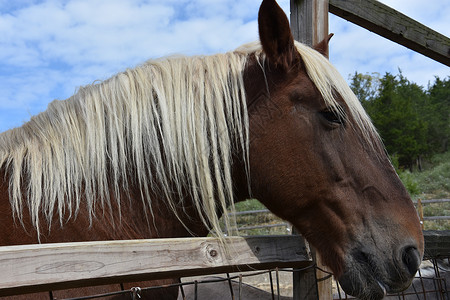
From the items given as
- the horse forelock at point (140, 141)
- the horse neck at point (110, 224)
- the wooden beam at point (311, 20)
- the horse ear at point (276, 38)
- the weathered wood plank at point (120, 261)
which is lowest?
the weathered wood plank at point (120, 261)

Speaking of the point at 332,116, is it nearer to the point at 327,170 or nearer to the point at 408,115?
the point at 327,170

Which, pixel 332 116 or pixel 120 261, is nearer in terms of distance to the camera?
pixel 120 261

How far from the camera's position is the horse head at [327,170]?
5.49 ft

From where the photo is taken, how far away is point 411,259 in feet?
5.36

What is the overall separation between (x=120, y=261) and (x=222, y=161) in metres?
0.71

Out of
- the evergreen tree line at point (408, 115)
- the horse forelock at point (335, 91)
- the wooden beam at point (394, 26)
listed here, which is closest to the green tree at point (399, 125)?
the evergreen tree line at point (408, 115)

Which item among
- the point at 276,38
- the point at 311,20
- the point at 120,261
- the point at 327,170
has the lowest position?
the point at 120,261

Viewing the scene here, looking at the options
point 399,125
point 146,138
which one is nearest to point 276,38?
point 146,138

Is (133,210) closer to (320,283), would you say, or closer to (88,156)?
(88,156)

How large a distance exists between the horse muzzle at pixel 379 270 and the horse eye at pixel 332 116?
23.2 inches

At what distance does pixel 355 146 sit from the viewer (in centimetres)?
180

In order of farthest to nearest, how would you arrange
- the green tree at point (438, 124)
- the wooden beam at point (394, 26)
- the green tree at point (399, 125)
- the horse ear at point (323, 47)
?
1. the green tree at point (438, 124)
2. the green tree at point (399, 125)
3. the wooden beam at point (394, 26)
4. the horse ear at point (323, 47)

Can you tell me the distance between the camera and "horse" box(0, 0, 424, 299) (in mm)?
1648

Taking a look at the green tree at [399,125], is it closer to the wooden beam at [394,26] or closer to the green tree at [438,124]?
the green tree at [438,124]
